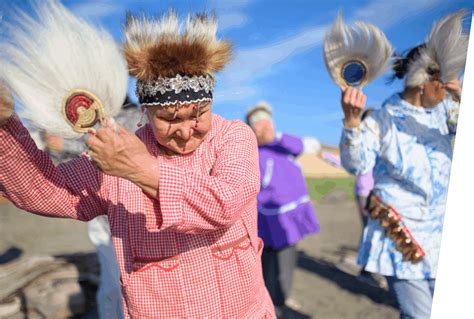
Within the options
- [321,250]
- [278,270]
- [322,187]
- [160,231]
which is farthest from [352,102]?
[322,187]

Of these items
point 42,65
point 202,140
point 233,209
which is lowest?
point 233,209

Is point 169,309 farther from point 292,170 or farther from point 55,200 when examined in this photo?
point 292,170

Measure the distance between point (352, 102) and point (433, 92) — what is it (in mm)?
553

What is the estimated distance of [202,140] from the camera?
49.0 inches

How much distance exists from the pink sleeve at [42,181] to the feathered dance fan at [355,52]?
1052 mm

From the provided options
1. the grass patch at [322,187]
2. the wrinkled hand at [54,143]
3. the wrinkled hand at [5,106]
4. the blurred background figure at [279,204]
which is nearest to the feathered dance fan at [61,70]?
the wrinkled hand at [5,106]

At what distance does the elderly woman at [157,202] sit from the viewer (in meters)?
1.10

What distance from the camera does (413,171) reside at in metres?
2.06

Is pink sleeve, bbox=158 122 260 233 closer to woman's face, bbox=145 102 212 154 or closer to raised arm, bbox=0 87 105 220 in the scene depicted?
woman's face, bbox=145 102 212 154

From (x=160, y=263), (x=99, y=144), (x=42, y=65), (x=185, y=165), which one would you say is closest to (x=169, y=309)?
(x=160, y=263)

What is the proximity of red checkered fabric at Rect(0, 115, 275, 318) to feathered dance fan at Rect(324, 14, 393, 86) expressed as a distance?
714 millimetres

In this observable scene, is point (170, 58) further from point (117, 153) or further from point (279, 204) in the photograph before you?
point (279, 204)

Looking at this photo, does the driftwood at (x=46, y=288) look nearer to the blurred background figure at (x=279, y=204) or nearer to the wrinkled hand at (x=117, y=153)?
the blurred background figure at (x=279, y=204)

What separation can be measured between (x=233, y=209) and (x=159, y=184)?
19cm
